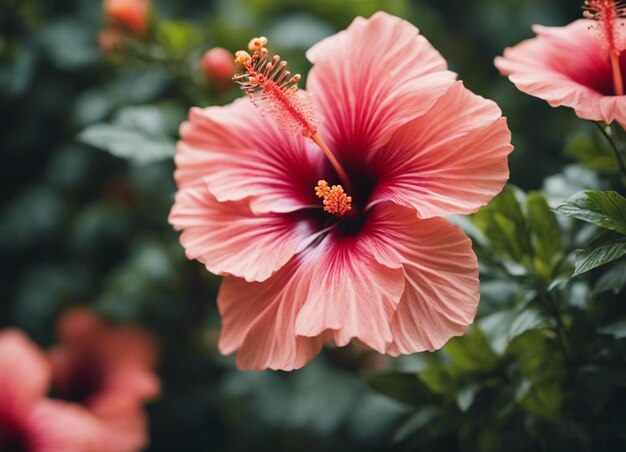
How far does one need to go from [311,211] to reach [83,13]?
1056mm

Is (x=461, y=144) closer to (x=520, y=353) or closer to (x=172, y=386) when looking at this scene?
(x=520, y=353)

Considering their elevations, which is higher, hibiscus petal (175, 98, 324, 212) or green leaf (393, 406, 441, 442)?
Result: hibiscus petal (175, 98, 324, 212)

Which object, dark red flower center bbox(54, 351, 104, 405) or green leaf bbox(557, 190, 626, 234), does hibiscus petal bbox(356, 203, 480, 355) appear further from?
dark red flower center bbox(54, 351, 104, 405)

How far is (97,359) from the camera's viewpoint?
1651mm

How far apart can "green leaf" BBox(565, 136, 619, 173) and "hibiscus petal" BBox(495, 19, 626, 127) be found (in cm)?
10

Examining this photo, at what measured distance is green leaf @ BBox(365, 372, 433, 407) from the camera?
106cm

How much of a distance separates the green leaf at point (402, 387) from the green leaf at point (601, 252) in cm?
38

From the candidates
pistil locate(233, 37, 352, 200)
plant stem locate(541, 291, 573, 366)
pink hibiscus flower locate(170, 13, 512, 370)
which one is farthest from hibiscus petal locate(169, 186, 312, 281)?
plant stem locate(541, 291, 573, 366)

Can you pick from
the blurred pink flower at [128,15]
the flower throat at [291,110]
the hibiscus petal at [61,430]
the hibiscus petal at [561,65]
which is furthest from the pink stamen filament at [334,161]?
the hibiscus petal at [61,430]

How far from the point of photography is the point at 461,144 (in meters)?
0.85

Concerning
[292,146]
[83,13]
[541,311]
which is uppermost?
[83,13]

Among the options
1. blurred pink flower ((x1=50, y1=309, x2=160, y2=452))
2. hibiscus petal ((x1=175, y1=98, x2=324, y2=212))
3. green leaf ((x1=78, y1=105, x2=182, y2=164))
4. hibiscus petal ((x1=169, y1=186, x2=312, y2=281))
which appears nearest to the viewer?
hibiscus petal ((x1=169, y1=186, x2=312, y2=281))

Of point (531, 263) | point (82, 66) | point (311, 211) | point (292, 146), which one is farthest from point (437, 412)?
point (82, 66)

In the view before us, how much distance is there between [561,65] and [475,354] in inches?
18.2
